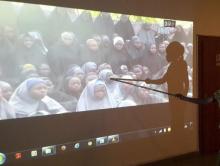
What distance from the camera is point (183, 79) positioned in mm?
5324

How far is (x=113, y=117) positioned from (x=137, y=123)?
0.44 m

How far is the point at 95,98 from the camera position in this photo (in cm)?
426

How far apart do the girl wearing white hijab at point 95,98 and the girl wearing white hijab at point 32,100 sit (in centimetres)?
36

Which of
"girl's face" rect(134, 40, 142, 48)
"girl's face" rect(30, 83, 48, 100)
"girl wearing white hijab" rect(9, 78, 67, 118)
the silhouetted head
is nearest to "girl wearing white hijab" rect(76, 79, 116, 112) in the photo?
"girl wearing white hijab" rect(9, 78, 67, 118)

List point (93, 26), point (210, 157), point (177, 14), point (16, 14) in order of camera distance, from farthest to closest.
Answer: point (210, 157) → point (177, 14) → point (93, 26) → point (16, 14)

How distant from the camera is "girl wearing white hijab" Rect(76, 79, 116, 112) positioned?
413 cm

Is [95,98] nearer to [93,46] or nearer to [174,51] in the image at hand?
[93,46]

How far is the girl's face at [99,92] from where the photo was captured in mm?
4250

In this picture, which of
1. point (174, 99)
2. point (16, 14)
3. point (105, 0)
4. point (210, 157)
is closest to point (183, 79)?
point (174, 99)

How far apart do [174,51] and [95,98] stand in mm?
1535

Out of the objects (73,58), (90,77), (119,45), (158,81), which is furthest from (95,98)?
(158,81)

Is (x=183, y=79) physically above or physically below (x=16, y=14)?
below

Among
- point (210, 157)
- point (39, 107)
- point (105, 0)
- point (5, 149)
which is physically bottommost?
point (210, 157)

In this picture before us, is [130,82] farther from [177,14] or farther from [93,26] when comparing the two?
[177,14]
